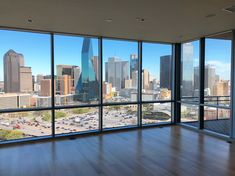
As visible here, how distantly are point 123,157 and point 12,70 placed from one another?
11.2ft

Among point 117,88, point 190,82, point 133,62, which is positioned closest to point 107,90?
point 117,88

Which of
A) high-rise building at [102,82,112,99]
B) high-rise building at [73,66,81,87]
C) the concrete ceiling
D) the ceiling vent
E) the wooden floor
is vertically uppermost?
the concrete ceiling

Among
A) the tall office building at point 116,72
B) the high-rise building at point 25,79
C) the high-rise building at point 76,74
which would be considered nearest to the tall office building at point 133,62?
the tall office building at point 116,72

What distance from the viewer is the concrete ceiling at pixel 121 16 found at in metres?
3.31

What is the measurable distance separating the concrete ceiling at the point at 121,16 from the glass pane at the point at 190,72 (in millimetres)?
1024

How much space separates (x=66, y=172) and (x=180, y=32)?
168 inches

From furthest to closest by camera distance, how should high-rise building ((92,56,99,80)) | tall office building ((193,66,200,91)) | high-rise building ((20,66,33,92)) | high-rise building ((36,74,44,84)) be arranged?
tall office building ((193,66,200,91)), high-rise building ((92,56,99,80)), high-rise building ((36,74,44,84)), high-rise building ((20,66,33,92))

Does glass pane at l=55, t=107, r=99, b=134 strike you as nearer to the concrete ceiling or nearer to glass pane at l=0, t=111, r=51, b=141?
glass pane at l=0, t=111, r=51, b=141

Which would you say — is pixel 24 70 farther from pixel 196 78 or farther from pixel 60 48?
pixel 196 78

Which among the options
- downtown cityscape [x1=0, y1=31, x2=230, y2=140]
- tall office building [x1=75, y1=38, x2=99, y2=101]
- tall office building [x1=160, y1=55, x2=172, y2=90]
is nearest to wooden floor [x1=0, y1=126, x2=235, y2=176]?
downtown cityscape [x1=0, y1=31, x2=230, y2=140]

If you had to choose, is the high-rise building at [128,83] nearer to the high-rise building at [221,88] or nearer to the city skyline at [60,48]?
the city skyline at [60,48]

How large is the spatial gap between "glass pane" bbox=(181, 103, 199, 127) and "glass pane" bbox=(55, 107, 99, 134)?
296cm

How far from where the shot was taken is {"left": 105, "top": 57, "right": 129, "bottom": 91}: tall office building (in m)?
6.11

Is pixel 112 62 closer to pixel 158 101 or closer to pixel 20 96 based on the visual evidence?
pixel 158 101
